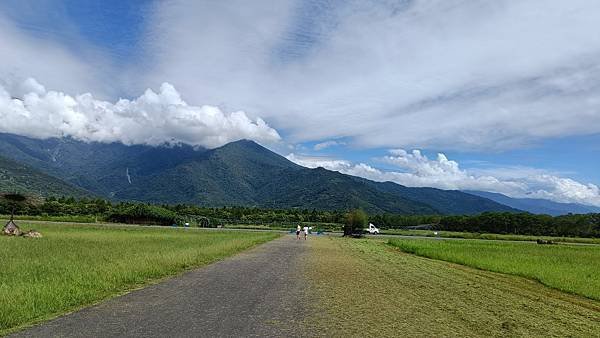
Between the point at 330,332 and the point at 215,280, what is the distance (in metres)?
7.62

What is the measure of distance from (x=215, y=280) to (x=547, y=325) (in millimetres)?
9746

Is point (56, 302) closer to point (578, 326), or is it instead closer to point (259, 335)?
point (259, 335)

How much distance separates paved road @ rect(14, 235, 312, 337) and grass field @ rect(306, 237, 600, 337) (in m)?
0.82

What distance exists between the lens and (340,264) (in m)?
22.8

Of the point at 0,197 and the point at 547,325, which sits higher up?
the point at 0,197

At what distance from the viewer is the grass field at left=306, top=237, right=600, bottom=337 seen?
9375mm

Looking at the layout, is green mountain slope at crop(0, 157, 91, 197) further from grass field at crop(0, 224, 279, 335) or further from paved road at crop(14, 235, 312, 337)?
paved road at crop(14, 235, 312, 337)

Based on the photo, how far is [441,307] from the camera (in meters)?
11.8

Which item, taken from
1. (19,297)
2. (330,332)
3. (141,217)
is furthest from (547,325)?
(141,217)

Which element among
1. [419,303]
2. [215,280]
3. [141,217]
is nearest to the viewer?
[419,303]

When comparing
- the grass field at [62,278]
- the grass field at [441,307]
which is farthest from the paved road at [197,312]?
the grass field at [441,307]

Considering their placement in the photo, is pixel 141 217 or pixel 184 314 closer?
pixel 184 314

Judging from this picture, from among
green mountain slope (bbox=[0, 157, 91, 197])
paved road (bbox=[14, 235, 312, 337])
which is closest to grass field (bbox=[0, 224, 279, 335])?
paved road (bbox=[14, 235, 312, 337])

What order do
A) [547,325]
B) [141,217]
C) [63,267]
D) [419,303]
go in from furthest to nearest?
[141,217], [63,267], [419,303], [547,325]
